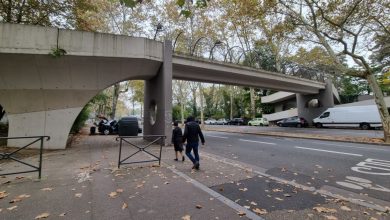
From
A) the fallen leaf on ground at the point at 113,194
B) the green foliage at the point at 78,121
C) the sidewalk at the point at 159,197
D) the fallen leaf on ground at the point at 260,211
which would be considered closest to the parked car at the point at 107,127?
the green foliage at the point at 78,121

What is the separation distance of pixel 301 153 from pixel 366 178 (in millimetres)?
3857

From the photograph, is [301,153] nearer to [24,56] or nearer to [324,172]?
[324,172]

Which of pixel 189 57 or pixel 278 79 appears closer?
pixel 189 57

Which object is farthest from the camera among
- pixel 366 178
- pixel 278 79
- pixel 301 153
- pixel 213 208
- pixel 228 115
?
pixel 228 115

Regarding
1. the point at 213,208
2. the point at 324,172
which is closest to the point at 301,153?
the point at 324,172

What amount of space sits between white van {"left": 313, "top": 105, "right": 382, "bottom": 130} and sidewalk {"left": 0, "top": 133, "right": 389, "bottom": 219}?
23216 millimetres

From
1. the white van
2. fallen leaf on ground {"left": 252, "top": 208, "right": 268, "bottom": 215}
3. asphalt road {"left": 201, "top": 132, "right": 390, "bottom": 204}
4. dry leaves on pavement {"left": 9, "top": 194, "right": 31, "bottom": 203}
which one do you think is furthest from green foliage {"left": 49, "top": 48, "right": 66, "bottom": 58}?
the white van

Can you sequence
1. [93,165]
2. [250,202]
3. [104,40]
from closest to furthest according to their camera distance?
[250,202], [93,165], [104,40]

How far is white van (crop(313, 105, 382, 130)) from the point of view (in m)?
23.4

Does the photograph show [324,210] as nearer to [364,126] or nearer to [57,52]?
[57,52]

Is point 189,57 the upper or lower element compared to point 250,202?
upper

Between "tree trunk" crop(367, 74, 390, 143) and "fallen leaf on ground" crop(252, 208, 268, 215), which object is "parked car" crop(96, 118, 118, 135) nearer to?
"fallen leaf on ground" crop(252, 208, 268, 215)

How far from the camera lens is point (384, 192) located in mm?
4938

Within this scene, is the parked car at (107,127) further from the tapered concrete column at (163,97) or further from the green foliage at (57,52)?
the green foliage at (57,52)
